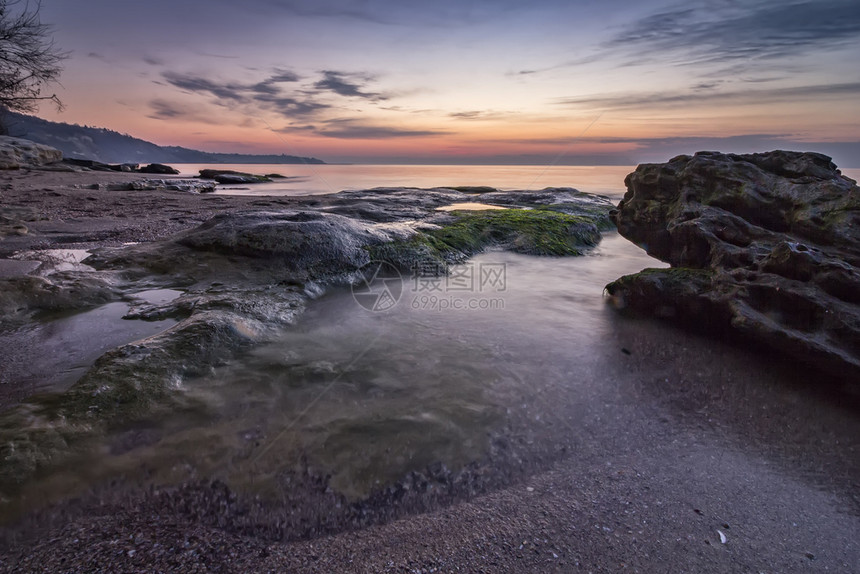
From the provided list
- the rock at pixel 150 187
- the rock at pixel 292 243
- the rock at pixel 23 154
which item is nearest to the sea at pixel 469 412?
the rock at pixel 292 243

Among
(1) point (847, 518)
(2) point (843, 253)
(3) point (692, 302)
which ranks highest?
(2) point (843, 253)

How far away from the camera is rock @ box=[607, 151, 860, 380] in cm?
345

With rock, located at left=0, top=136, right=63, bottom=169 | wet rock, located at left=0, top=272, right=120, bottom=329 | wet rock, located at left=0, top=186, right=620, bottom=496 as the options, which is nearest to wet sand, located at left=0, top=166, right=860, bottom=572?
wet rock, located at left=0, top=186, right=620, bottom=496

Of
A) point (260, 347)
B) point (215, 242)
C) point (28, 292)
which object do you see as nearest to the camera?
point (260, 347)

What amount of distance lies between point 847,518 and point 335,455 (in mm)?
2853

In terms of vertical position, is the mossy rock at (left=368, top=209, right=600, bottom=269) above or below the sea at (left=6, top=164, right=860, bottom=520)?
above

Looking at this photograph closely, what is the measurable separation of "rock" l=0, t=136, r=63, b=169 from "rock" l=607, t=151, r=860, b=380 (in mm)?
30343

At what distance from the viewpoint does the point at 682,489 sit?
2.28 meters

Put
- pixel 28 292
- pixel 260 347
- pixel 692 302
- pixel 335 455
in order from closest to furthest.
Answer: pixel 335 455
pixel 260 347
pixel 28 292
pixel 692 302

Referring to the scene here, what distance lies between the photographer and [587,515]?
6.87 feet

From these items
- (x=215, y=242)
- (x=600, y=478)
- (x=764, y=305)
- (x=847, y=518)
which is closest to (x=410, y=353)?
(x=600, y=478)

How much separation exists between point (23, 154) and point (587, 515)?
33564 millimetres

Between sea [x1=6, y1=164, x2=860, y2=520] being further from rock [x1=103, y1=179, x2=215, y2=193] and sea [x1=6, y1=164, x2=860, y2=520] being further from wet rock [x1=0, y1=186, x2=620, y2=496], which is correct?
rock [x1=103, y1=179, x2=215, y2=193]

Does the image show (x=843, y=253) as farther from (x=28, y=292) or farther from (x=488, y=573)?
(x=28, y=292)
